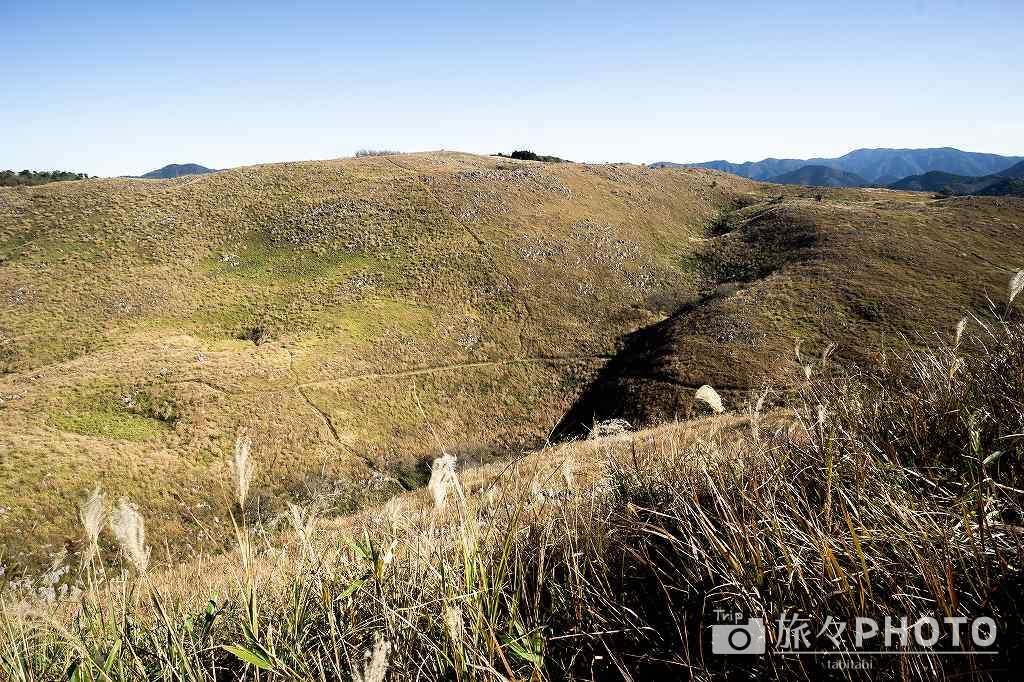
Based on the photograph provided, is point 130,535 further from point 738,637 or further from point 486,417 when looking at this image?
point 486,417

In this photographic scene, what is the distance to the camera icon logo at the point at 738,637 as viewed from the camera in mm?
2092

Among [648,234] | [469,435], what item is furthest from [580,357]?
[648,234]

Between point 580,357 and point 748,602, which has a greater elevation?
point 748,602

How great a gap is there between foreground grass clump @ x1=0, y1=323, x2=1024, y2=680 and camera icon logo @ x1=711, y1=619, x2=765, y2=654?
0.06 m

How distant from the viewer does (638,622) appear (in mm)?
2555

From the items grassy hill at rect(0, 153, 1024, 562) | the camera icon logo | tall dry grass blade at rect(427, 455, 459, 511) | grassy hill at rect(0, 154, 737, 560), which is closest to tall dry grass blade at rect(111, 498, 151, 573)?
tall dry grass blade at rect(427, 455, 459, 511)

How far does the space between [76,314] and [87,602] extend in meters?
48.9

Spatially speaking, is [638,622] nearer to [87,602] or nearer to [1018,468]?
[1018,468]

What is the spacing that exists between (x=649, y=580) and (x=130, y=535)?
2.73 meters

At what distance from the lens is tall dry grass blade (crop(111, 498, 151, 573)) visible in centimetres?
251

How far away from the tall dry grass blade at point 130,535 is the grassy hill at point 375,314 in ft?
55.8

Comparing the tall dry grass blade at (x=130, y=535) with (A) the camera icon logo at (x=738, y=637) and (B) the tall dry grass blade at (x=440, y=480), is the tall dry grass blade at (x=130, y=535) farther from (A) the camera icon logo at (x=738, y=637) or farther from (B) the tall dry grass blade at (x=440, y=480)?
(A) the camera icon logo at (x=738, y=637)

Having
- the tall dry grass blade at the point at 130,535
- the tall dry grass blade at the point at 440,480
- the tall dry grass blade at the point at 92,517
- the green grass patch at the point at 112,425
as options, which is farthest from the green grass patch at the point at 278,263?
the tall dry grass blade at the point at 440,480

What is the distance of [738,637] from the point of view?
2.22 m
